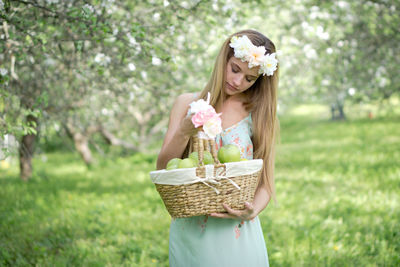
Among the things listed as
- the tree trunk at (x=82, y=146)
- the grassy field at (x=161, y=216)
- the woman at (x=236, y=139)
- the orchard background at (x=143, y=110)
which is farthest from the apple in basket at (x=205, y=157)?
the tree trunk at (x=82, y=146)

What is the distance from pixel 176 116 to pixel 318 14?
350 centimetres

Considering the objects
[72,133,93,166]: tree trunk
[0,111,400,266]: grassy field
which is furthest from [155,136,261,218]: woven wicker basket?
[72,133,93,166]: tree trunk

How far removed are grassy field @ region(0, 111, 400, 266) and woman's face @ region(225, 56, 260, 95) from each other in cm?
61

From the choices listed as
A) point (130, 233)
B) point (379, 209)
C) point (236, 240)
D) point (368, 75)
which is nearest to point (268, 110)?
point (236, 240)

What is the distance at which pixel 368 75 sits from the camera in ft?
22.0

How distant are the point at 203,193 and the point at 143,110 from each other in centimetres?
640

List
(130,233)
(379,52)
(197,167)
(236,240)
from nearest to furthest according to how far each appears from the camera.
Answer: (197,167) < (236,240) < (130,233) < (379,52)

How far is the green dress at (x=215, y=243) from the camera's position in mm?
1948

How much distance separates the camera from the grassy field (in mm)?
3521

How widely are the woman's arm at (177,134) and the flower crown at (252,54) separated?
0.38m

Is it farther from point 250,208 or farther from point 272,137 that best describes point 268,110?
point 250,208

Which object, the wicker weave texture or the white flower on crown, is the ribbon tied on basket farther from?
the white flower on crown

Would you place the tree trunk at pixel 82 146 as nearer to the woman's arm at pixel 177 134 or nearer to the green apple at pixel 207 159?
the woman's arm at pixel 177 134

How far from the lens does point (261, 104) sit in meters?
2.17
